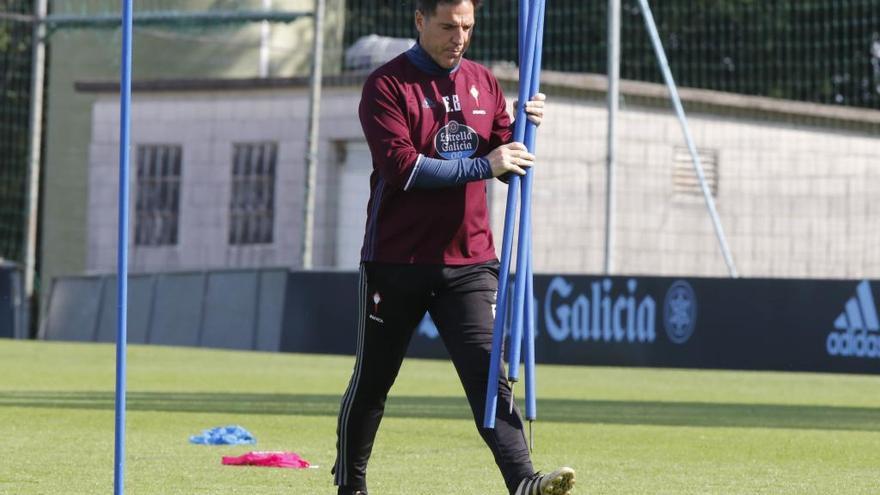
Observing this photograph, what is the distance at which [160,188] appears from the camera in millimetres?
36000

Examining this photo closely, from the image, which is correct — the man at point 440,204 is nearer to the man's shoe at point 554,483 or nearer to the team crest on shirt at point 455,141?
the team crest on shirt at point 455,141

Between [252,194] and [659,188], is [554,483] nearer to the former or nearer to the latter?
[659,188]

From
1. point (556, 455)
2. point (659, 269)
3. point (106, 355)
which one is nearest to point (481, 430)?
point (556, 455)

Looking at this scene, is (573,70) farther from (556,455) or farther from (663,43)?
(556,455)

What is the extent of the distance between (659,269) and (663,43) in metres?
5.76

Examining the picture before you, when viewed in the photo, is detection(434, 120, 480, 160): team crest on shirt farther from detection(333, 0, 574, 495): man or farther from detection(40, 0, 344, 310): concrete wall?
detection(40, 0, 344, 310): concrete wall

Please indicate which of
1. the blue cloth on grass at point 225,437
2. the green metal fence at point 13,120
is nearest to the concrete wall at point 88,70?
the green metal fence at point 13,120

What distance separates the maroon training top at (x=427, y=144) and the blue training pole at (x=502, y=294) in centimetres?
20

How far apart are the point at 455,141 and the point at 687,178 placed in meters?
25.5

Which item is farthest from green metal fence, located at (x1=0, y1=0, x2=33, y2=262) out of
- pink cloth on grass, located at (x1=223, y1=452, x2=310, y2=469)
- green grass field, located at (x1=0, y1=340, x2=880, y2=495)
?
pink cloth on grass, located at (x1=223, y1=452, x2=310, y2=469)

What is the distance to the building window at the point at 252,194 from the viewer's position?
34.9m

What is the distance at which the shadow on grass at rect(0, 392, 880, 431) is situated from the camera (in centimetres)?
1379

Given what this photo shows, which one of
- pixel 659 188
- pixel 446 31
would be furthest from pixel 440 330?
pixel 659 188

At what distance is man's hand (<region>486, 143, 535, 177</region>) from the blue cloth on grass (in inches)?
178
